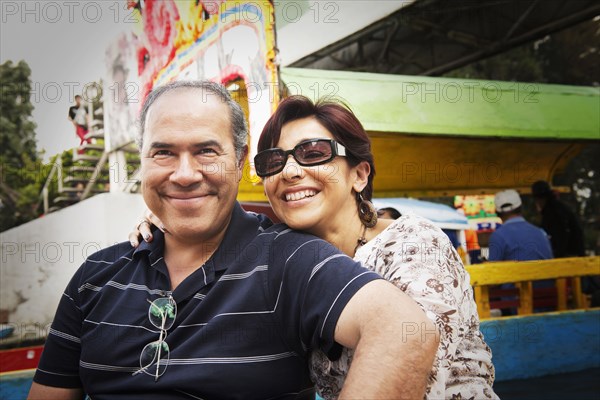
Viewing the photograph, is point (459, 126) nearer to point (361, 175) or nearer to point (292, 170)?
point (361, 175)

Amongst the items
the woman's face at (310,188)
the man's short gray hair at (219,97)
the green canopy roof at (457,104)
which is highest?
the green canopy roof at (457,104)

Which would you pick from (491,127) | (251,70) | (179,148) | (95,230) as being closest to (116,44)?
(95,230)

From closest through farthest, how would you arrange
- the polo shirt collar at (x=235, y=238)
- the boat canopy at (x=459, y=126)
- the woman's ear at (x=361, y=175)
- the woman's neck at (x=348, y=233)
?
the polo shirt collar at (x=235, y=238) < the woman's neck at (x=348, y=233) < the woman's ear at (x=361, y=175) < the boat canopy at (x=459, y=126)

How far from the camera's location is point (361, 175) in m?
2.28

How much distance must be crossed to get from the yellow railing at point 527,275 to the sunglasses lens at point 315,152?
8.32ft

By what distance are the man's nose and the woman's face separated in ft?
1.46

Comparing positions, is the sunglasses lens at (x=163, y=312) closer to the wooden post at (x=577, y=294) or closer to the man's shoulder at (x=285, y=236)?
the man's shoulder at (x=285, y=236)

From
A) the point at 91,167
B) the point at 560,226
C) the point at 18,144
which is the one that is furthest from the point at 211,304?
the point at 18,144

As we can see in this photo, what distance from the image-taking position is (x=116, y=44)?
738cm

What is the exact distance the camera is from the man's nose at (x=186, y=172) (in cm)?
165

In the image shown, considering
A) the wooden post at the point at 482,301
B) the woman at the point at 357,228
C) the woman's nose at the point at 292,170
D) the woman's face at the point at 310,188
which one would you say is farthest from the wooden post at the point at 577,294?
the woman's nose at the point at 292,170

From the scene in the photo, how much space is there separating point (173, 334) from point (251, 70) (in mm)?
3081

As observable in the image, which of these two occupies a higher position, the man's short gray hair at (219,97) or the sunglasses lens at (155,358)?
the man's short gray hair at (219,97)

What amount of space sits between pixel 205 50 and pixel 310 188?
125 inches
